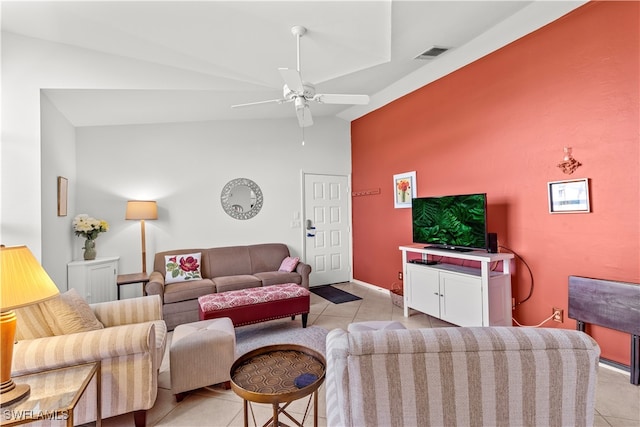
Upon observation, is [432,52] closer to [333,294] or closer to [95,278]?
[333,294]

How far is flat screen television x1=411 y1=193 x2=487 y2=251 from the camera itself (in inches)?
123

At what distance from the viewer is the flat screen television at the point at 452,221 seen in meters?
3.13

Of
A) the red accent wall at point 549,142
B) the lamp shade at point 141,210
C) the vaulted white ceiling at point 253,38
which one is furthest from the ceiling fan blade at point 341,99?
the lamp shade at point 141,210

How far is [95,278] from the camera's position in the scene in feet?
11.8

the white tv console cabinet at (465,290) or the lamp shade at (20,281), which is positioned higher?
the lamp shade at (20,281)

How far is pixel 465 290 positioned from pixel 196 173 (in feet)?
12.6

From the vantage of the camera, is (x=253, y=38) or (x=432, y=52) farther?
(x=432, y=52)

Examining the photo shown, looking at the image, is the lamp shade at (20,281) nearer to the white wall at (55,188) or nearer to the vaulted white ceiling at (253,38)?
the white wall at (55,188)

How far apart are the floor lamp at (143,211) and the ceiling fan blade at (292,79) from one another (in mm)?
2628

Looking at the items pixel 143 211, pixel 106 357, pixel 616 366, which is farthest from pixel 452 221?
pixel 143 211

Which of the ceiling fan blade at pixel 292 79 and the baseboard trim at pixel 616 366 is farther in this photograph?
the baseboard trim at pixel 616 366

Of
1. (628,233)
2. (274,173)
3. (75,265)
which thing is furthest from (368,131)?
(75,265)

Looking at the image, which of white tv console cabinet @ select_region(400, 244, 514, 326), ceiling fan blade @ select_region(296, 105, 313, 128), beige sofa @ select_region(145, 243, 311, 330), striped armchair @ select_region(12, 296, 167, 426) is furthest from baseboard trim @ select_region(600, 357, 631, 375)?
striped armchair @ select_region(12, 296, 167, 426)

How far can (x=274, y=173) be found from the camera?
5.16 meters
